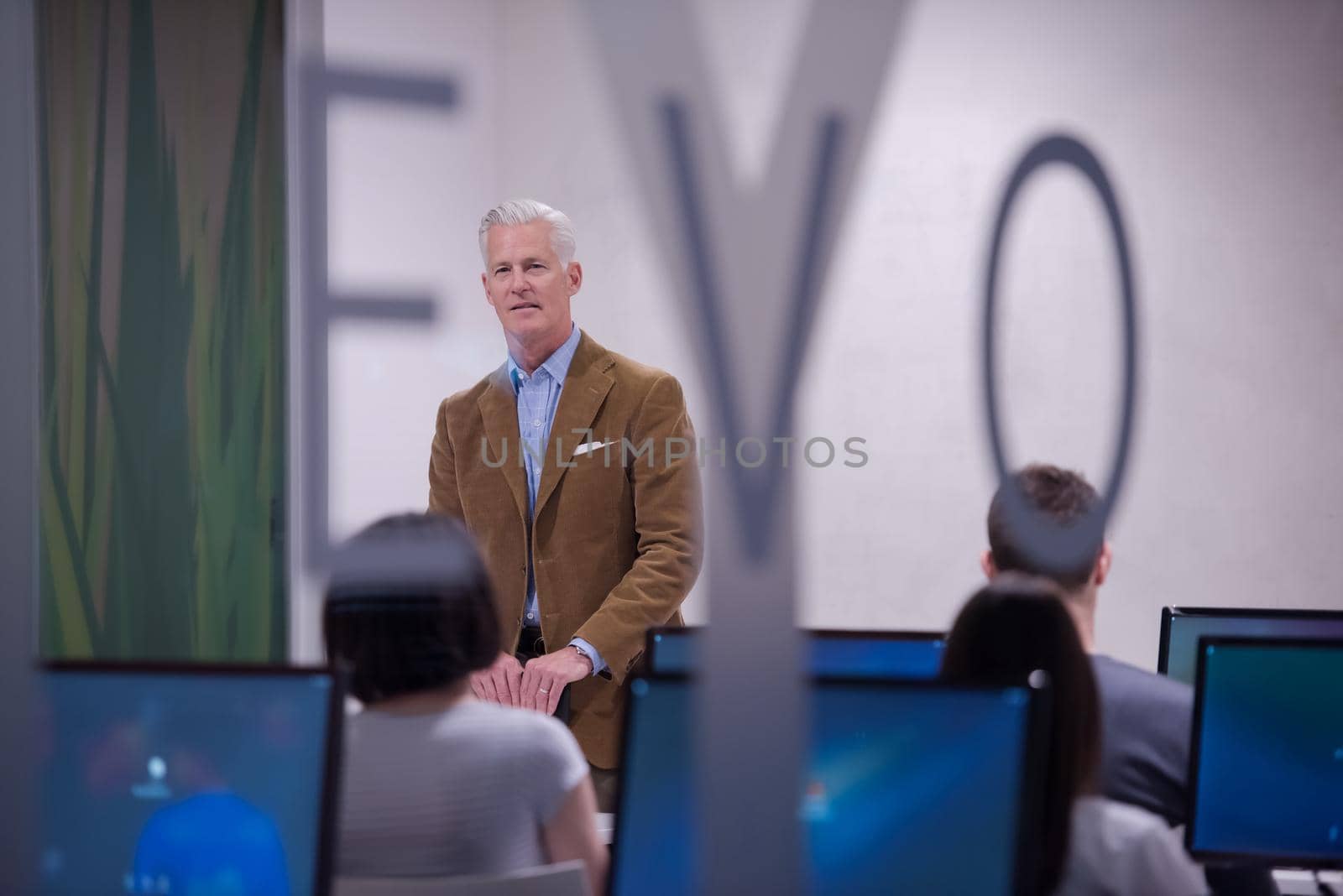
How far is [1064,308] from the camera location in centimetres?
351

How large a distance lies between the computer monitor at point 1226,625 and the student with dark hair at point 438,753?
1174 mm

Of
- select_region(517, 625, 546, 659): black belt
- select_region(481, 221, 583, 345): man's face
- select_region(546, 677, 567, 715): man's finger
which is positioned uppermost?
select_region(481, 221, 583, 345): man's face

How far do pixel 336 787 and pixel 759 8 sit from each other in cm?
220

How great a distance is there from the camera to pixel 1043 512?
218cm

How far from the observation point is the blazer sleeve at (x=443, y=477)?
2.78 metres

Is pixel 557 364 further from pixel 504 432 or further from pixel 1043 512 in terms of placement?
pixel 1043 512

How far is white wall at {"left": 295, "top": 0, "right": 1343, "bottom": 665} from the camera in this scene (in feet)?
11.1

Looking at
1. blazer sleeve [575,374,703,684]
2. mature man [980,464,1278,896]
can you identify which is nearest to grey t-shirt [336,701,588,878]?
mature man [980,464,1278,896]

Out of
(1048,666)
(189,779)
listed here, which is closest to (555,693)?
(189,779)

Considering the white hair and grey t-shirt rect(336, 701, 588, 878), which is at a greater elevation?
the white hair

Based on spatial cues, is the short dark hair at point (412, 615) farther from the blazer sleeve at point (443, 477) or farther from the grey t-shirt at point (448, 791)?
the blazer sleeve at point (443, 477)

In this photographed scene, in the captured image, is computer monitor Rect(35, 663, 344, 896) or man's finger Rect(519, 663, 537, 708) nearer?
computer monitor Rect(35, 663, 344, 896)

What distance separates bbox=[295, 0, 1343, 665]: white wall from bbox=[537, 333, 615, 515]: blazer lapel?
1.90 ft

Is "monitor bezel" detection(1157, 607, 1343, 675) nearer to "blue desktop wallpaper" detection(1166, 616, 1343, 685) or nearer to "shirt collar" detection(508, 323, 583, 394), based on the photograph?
"blue desktop wallpaper" detection(1166, 616, 1343, 685)
